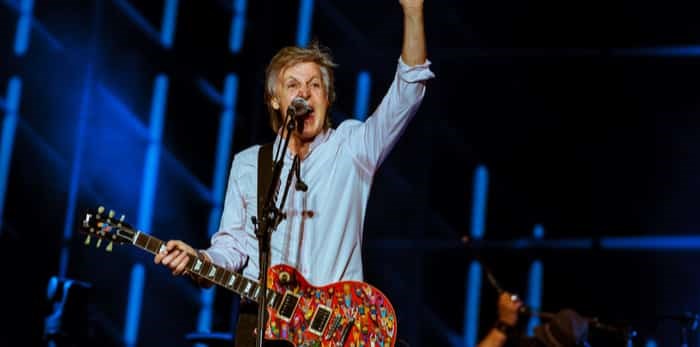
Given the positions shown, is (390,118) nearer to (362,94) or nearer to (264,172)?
(264,172)

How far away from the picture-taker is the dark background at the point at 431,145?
5590mm

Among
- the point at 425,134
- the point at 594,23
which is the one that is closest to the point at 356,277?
the point at 425,134

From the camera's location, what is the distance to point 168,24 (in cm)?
647

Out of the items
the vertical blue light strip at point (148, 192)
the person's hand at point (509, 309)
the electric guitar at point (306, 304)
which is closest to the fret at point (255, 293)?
the electric guitar at point (306, 304)

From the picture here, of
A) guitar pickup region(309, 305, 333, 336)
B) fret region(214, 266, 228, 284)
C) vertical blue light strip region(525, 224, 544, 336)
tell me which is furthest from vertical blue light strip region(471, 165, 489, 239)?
fret region(214, 266, 228, 284)

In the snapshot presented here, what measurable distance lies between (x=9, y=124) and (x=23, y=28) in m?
0.71

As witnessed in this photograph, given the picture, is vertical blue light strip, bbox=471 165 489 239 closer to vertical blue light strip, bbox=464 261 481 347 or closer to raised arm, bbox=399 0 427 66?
vertical blue light strip, bbox=464 261 481 347

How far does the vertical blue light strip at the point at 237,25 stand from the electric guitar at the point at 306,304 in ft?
11.3

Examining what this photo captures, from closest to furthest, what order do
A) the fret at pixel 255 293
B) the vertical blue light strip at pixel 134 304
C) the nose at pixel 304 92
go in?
the fret at pixel 255 293
the nose at pixel 304 92
the vertical blue light strip at pixel 134 304

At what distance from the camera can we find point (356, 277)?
10.7 feet

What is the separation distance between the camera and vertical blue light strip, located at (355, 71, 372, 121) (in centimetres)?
606

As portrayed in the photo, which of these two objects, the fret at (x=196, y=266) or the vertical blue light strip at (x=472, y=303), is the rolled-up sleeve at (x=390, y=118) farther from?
the vertical blue light strip at (x=472, y=303)

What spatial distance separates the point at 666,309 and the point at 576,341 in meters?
1.17

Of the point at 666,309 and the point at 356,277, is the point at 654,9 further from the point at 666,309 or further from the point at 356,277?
the point at 356,277
